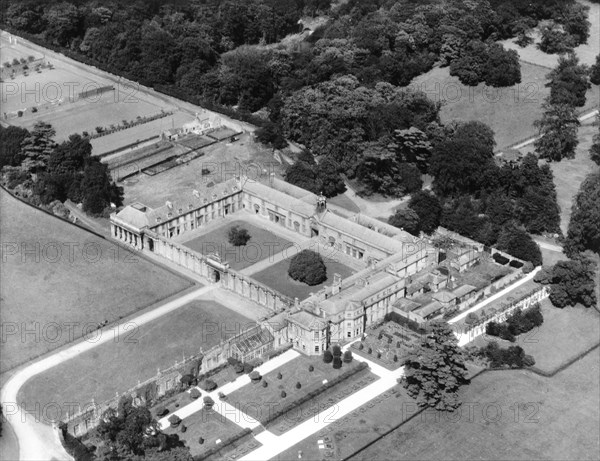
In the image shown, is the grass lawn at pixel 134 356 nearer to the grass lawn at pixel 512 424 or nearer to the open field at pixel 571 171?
the grass lawn at pixel 512 424

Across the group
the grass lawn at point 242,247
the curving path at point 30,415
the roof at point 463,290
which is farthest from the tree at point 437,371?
the grass lawn at point 242,247

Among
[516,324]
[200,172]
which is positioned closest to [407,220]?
[516,324]

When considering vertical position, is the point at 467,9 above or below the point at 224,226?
above

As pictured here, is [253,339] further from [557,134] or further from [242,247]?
[557,134]

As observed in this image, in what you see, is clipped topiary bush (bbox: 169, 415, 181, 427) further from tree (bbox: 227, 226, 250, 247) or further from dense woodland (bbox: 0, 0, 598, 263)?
dense woodland (bbox: 0, 0, 598, 263)

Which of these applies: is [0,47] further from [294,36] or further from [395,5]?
[395,5]

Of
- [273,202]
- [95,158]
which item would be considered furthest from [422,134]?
[95,158]
